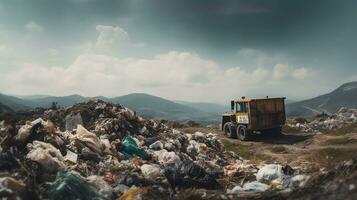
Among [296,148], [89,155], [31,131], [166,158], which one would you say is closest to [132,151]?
[166,158]

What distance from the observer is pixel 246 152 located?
82.6 ft

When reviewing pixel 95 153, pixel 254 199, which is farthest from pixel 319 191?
pixel 95 153

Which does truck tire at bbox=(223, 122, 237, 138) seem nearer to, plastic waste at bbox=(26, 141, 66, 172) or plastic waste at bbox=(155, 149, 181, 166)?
plastic waste at bbox=(155, 149, 181, 166)

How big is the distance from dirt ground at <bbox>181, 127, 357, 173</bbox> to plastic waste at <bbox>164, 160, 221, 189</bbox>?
8.71 meters

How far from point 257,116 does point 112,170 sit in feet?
57.3

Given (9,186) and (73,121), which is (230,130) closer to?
(73,121)

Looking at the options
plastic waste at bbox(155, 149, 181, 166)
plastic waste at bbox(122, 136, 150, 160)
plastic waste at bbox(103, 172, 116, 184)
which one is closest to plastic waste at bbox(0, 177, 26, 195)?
plastic waste at bbox(103, 172, 116, 184)

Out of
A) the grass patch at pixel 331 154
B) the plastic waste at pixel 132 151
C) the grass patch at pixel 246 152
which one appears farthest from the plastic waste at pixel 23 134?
the grass patch at pixel 331 154

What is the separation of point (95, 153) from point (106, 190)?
13.4 feet

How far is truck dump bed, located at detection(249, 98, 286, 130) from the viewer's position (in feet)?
91.7

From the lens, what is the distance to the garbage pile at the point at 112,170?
867 centimetres

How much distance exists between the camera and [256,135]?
30.6 metres

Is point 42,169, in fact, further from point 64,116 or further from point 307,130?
point 307,130

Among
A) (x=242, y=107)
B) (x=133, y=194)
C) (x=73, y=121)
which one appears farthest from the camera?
(x=242, y=107)
